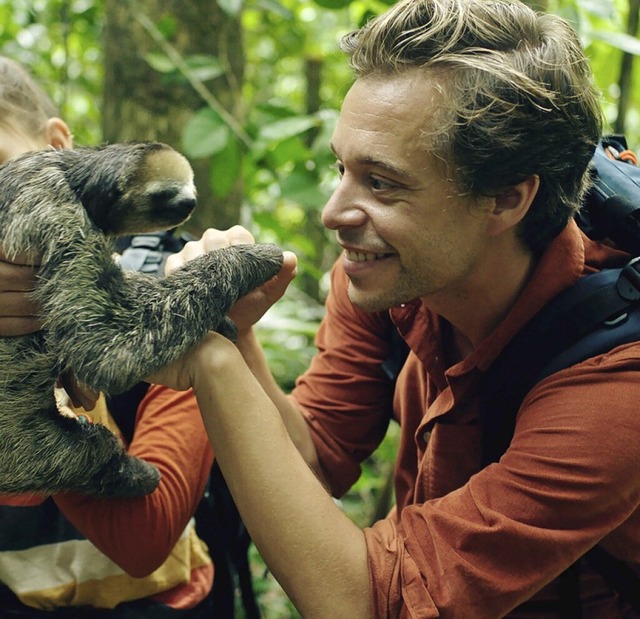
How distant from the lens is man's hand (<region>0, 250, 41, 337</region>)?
5.76 ft

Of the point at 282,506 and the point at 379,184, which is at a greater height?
the point at 379,184

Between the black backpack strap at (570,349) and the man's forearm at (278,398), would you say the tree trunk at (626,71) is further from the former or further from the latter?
the man's forearm at (278,398)

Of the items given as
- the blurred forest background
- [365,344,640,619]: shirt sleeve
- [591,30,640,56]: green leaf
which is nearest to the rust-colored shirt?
[365,344,640,619]: shirt sleeve

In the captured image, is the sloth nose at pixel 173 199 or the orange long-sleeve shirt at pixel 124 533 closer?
the orange long-sleeve shirt at pixel 124 533

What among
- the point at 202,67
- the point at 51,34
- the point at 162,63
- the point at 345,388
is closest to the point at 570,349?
the point at 345,388

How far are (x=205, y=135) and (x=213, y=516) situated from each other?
1.39 metres

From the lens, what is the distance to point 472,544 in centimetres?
149

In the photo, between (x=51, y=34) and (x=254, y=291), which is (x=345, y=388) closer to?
(x=254, y=291)

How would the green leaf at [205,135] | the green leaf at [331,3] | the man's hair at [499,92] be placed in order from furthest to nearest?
the green leaf at [331,3]
the green leaf at [205,135]
the man's hair at [499,92]

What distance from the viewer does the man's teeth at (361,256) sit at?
1.77 metres

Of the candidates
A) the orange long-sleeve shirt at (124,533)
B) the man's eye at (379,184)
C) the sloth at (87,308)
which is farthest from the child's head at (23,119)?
the man's eye at (379,184)

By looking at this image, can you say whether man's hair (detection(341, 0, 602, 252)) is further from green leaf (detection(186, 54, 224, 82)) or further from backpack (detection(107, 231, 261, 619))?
green leaf (detection(186, 54, 224, 82))

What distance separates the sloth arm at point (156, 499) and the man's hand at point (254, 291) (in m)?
0.31

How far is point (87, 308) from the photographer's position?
5.66ft
